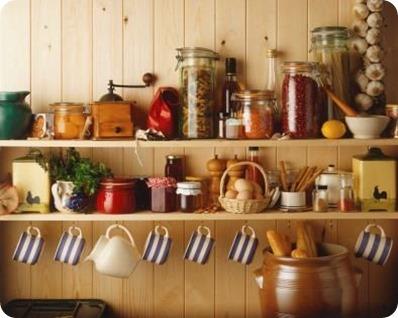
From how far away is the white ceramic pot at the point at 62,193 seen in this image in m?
2.20

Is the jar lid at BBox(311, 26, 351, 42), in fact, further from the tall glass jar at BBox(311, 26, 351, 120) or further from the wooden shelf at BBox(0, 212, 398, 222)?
the wooden shelf at BBox(0, 212, 398, 222)

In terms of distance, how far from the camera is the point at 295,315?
2084 millimetres

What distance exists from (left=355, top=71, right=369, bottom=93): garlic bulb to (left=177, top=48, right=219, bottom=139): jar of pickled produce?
47 centimetres

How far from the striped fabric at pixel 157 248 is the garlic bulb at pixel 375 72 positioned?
84cm

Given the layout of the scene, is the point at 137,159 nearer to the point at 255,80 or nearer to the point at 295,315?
the point at 255,80

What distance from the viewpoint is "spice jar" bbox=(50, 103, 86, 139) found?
87.7 inches

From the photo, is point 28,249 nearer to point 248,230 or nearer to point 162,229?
point 162,229

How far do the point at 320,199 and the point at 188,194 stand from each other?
16.4 inches

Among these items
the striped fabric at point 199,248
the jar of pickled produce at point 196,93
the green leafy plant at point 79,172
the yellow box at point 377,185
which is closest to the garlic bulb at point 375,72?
the yellow box at point 377,185

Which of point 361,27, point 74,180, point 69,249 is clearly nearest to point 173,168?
point 74,180

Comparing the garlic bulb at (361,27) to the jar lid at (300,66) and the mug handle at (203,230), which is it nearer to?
the jar lid at (300,66)

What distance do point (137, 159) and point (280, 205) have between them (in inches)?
20.1

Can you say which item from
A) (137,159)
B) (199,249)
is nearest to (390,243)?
(199,249)

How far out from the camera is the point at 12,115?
2.20m
